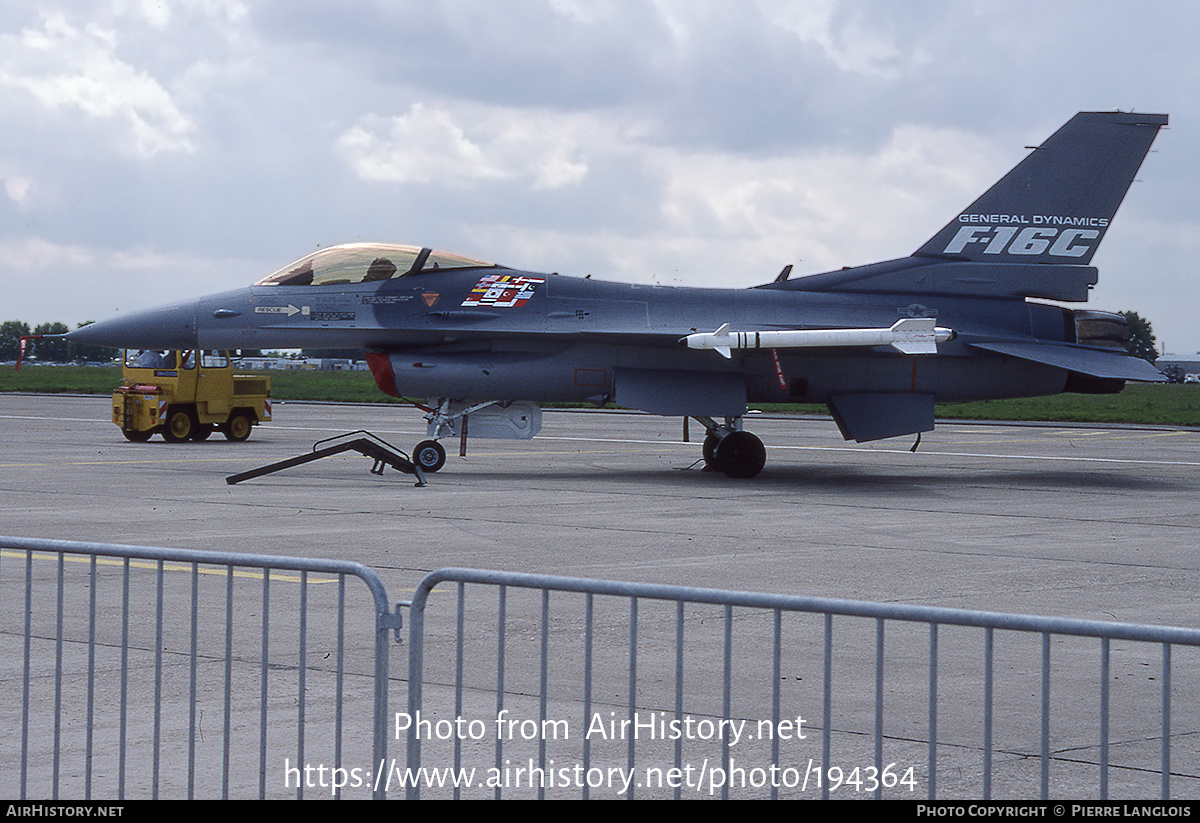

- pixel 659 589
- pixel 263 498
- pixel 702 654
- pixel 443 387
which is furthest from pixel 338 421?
pixel 659 589

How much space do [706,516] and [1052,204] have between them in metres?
9.60

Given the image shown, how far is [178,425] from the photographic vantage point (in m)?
28.4

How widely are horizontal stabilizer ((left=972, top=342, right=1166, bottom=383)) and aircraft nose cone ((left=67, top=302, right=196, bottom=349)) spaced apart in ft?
39.0

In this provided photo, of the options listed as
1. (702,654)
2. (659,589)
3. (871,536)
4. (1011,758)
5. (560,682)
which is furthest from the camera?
(871,536)

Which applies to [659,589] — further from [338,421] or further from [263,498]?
[338,421]

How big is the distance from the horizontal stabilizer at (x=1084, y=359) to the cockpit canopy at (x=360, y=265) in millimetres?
8375

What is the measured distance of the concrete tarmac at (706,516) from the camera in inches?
418

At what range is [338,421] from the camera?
39500 millimetres

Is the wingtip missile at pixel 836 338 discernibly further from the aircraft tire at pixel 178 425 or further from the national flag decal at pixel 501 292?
the aircraft tire at pixel 178 425

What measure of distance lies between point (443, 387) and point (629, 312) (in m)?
3.06

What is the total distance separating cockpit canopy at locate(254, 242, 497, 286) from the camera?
20.1 m

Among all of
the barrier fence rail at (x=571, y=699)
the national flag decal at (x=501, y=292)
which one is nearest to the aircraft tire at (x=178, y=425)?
the national flag decal at (x=501, y=292)

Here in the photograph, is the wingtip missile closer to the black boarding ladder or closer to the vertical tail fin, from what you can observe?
the vertical tail fin

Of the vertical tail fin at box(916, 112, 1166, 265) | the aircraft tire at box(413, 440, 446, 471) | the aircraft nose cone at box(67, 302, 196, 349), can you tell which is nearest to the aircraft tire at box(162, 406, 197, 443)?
the aircraft nose cone at box(67, 302, 196, 349)
